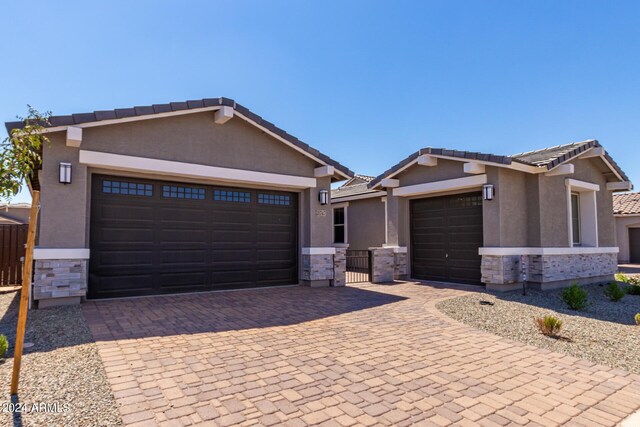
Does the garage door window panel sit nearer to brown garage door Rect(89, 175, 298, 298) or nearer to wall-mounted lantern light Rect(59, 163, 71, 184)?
brown garage door Rect(89, 175, 298, 298)

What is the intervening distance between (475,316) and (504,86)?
9147 millimetres

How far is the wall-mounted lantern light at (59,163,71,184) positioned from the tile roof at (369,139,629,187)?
9542mm

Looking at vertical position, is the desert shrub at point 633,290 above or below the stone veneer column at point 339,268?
below

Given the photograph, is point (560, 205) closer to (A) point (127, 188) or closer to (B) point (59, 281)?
(A) point (127, 188)

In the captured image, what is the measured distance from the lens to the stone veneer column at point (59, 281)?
24.2 feet

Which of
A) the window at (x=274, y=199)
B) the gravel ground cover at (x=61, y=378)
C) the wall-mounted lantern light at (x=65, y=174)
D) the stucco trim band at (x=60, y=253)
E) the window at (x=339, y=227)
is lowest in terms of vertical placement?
the gravel ground cover at (x=61, y=378)

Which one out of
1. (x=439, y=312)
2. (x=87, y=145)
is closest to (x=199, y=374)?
(x=439, y=312)

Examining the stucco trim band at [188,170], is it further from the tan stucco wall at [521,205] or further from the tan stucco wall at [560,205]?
the tan stucco wall at [560,205]

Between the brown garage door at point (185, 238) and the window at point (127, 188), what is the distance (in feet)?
0.07

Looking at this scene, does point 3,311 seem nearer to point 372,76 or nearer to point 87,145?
point 87,145

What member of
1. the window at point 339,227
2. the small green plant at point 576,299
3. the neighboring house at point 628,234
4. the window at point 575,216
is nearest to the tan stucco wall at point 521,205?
the window at point 575,216

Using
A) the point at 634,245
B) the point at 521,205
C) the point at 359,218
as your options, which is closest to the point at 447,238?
the point at 521,205

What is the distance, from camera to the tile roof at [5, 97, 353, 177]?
7.55m

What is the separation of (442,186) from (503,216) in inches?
83.2
